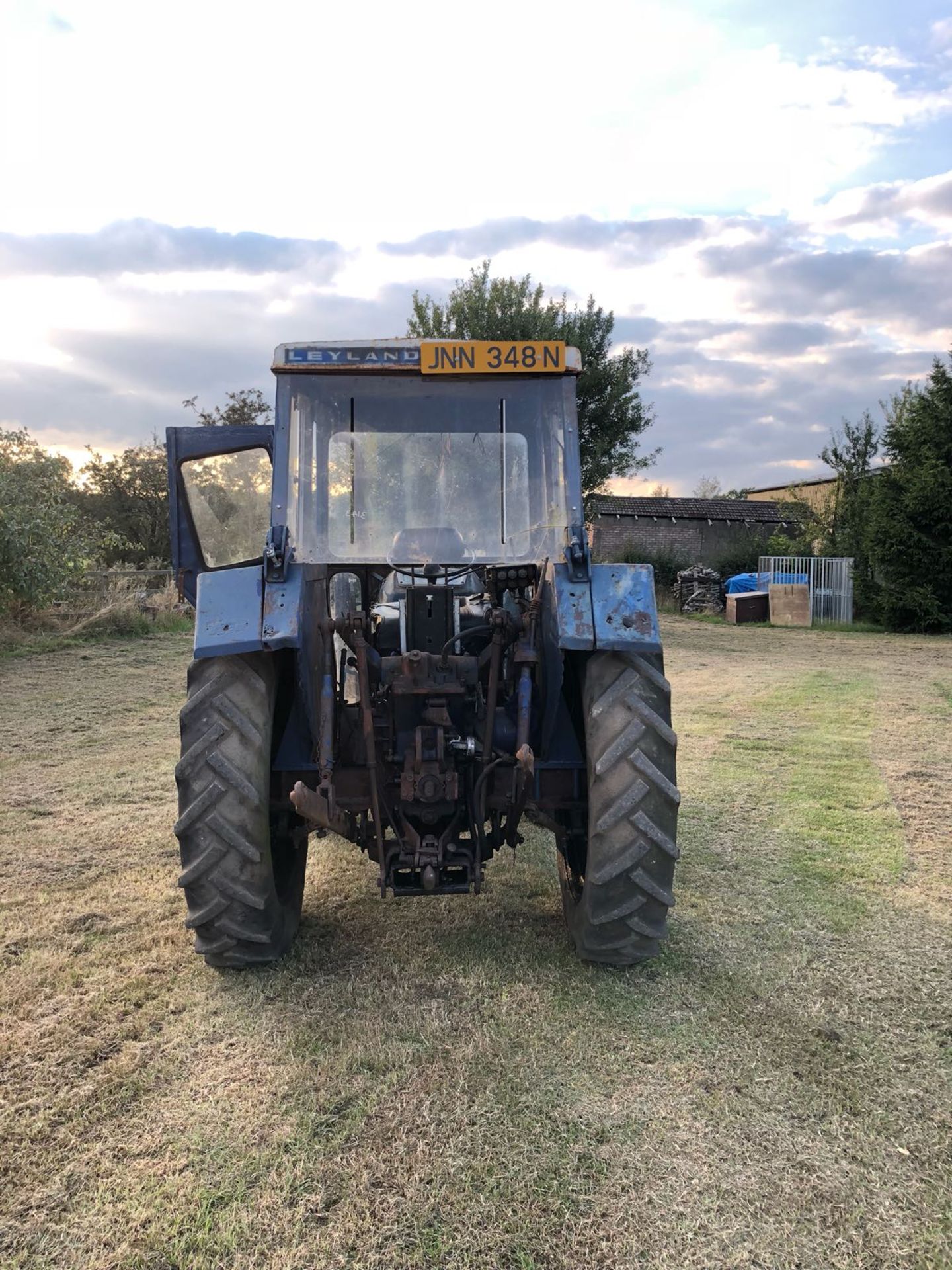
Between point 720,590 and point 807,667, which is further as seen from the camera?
point 720,590

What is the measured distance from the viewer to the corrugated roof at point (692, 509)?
115 ft

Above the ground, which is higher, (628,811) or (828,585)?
(828,585)

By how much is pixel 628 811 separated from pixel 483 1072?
1041mm

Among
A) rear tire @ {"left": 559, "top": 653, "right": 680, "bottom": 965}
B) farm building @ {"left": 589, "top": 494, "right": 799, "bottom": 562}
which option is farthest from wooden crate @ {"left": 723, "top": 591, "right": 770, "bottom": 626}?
rear tire @ {"left": 559, "top": 653, "right": 680, "bottom": 965}

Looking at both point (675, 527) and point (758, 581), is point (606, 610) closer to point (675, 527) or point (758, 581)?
point (758, 581)

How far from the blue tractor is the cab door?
2.88 feet

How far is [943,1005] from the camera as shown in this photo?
3.53 meters

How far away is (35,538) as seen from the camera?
13508 mm

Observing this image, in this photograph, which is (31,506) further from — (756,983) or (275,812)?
(756,983)

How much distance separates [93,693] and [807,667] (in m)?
10.1

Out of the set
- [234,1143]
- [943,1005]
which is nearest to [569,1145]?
[234,1143]

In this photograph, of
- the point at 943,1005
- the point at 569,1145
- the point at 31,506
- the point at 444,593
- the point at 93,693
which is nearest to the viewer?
the point at 569,1145

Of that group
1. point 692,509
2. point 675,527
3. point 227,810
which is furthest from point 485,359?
point 692,509

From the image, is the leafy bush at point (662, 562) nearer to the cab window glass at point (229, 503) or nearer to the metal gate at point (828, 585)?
the metal gate at point (828, 585)
